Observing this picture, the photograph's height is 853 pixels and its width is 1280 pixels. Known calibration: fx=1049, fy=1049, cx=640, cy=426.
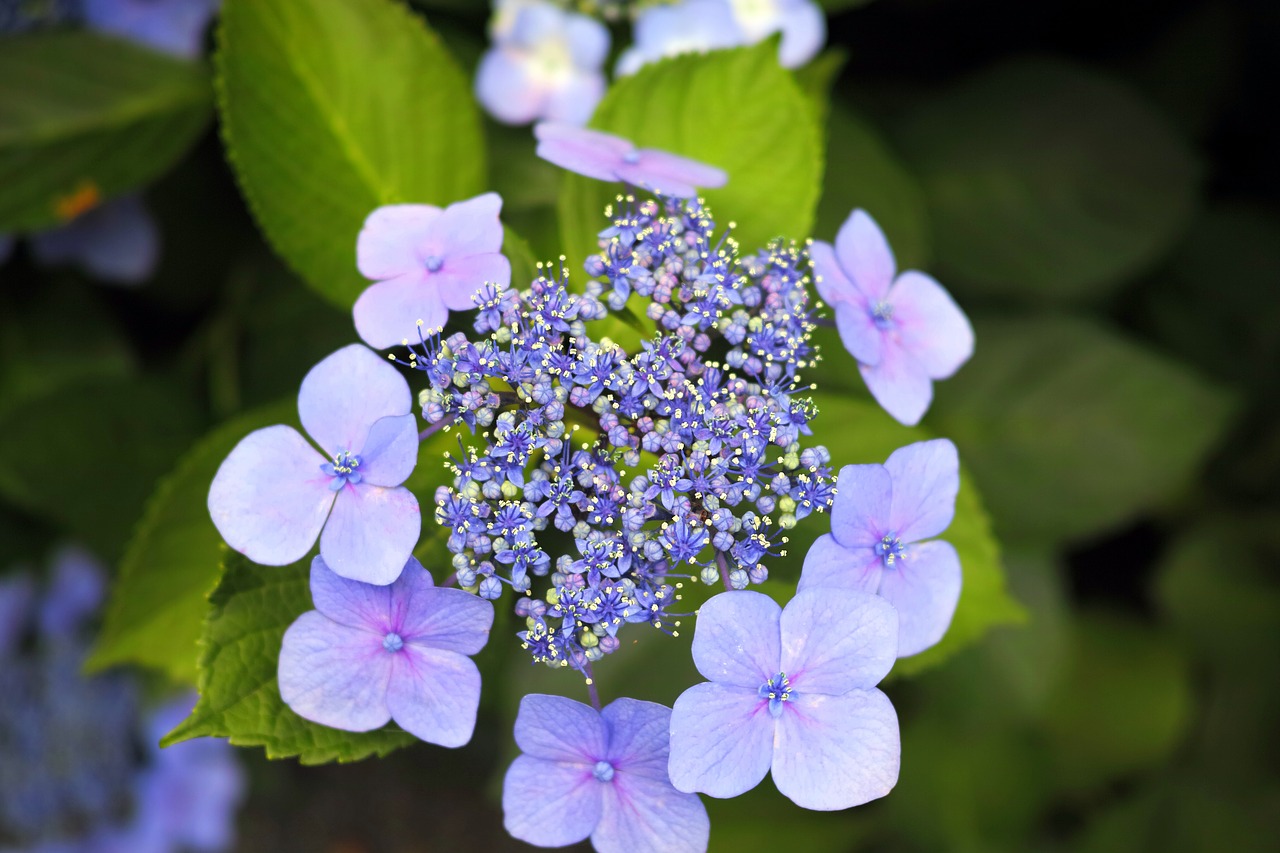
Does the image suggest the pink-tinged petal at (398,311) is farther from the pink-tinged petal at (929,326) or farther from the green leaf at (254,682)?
the pink-tinged petal at (929,326)

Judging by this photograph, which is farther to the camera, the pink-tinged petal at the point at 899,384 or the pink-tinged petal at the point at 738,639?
the pink-tinged petal at the point at 899,384

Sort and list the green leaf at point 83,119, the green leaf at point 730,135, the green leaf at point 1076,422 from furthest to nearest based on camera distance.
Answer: the green leaf at point 1076,422
the green leaf at point 83,119
the green leaf at point 730,135

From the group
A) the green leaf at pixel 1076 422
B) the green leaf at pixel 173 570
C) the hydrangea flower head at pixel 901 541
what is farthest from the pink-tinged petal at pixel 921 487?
the green leaf at pixel 1076 422

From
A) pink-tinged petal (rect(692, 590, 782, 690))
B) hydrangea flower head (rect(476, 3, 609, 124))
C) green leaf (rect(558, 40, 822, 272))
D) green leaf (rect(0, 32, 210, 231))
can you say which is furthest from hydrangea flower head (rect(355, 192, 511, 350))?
green leaf (rect(0, 32, 210, 231))

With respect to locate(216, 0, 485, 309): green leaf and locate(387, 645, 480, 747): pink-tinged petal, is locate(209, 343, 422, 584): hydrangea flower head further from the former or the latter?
locate(216, 0, 485, 309): green leaf

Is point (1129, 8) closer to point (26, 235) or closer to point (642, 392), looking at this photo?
point (642, 392)

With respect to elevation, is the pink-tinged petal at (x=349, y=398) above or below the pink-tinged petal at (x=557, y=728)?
above

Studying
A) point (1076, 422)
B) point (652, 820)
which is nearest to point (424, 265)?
point (652, 820)

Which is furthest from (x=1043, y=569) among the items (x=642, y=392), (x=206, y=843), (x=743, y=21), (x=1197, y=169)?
(x=206, y=843)
